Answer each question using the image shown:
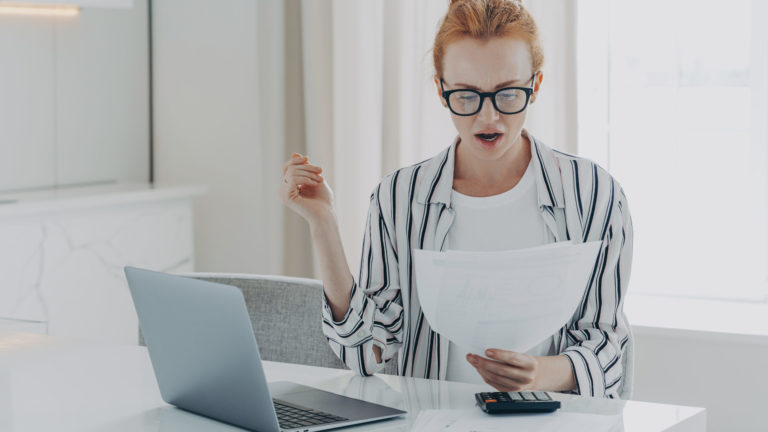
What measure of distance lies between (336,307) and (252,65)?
1.74 m

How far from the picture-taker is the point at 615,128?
2723 millimetres

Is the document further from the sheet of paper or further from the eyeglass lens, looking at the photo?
the eyeglass lens

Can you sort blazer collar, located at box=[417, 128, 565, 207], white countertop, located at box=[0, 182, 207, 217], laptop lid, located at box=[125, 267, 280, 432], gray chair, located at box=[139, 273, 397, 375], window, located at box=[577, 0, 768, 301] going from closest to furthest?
laptop lid, located at box=[125, 267, 280, 432] < blazer collar, located at box=[417, 128, 565, 207] < gray chair, located at box=[139, 273, 397, 375] < white countertop, located at box=[0, 182, 207, 217] < window, located at box=[577, 0, 768, 301]

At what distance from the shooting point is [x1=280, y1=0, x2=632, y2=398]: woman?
140cm

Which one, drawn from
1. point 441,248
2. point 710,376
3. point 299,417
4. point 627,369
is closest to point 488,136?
point 441,248

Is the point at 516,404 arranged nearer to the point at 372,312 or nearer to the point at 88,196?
the point at 372,312

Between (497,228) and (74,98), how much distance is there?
1861mm

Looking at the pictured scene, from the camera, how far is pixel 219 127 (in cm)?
311

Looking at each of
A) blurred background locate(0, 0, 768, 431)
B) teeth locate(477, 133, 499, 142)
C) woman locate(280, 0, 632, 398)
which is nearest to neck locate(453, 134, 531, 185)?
woman locate(280, 0, 632, 398)

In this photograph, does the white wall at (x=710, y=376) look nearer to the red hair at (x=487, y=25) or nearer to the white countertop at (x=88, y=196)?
the red hair at (x=487, y=25)

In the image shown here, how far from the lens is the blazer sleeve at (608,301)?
142 centimetres

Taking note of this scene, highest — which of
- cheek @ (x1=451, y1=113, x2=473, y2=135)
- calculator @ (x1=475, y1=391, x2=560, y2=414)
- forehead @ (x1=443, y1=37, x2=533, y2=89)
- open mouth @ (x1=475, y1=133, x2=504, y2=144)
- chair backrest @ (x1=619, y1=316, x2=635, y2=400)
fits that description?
forehead @ (x1=443, y1=37, x2=533, y2=89)

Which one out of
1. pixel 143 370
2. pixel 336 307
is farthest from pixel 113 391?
pixel 336 307

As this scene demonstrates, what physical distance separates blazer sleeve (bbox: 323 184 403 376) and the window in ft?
4.27
